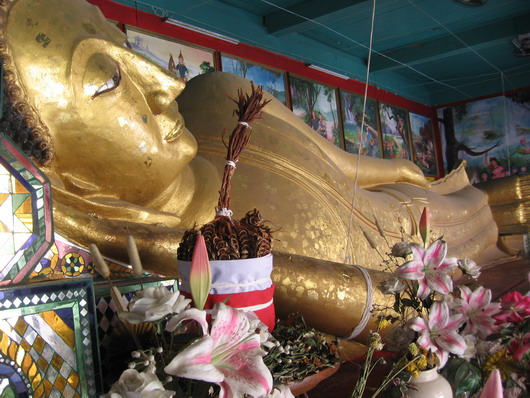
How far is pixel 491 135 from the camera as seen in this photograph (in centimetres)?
888

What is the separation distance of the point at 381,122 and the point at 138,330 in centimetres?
734

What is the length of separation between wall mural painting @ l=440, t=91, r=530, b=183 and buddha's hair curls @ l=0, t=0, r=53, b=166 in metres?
8.15

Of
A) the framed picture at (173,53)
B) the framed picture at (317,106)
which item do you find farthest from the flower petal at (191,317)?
the framed picture at (317,106)

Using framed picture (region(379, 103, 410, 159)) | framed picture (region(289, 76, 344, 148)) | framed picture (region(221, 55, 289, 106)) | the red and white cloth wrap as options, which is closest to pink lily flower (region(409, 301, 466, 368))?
the red and white cloth wrap

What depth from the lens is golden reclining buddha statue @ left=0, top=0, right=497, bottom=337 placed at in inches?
45.7

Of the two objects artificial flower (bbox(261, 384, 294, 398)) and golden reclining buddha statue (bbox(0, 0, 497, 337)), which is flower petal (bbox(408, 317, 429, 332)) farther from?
golden reclining buddha statue (bbox(0, 0, 497, 337))

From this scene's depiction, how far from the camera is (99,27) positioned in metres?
1.30

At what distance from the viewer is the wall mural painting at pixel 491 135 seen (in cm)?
855

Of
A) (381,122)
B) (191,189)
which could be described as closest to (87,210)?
(191,189)

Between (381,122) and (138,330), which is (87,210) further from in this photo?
(381,122)

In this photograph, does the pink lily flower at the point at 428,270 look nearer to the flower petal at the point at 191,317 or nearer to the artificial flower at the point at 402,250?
the artificial flower at the point at 402,250

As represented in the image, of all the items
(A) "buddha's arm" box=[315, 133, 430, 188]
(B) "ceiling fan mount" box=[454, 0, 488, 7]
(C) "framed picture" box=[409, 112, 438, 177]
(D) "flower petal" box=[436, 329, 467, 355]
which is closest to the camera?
(D) "flower petal" box=[436, 329, 467, 355]

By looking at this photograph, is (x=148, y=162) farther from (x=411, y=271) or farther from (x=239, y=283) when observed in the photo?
(x=411, y=271)

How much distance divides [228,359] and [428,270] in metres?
0.38
